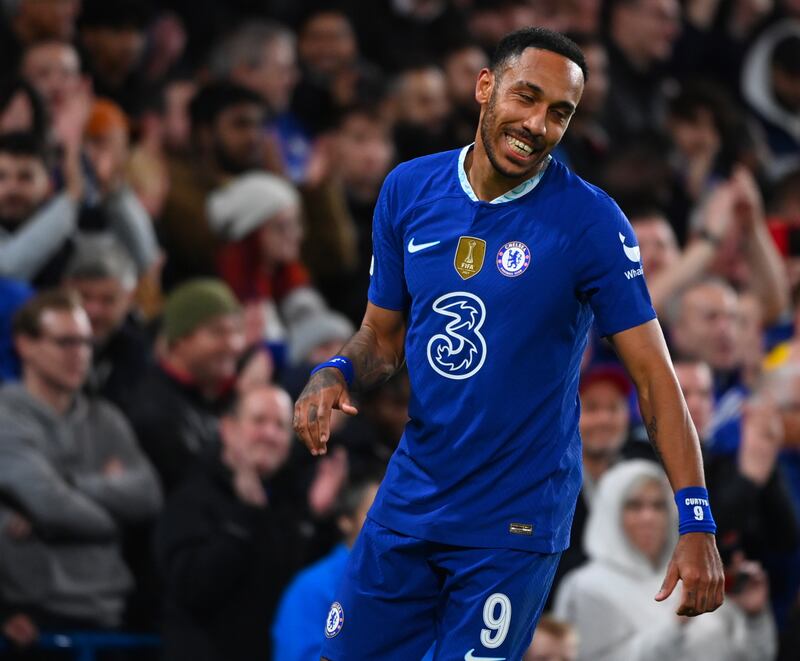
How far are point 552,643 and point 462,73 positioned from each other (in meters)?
5.22

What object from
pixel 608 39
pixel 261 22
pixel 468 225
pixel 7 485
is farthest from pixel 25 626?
pixel 608 39

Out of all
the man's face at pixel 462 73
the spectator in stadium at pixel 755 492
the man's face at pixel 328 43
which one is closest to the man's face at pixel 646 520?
the spectator in stadium at pixel 755 492

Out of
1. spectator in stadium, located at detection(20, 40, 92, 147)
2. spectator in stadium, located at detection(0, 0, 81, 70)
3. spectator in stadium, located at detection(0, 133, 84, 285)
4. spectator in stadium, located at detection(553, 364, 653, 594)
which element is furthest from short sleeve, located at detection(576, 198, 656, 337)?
spectator in stadium, located at detection(0, 0, 81, 70)

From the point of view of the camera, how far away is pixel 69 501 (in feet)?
21.5

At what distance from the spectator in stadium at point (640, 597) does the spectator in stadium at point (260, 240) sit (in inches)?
85.9

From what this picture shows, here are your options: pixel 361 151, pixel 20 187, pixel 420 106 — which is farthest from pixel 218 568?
pixel 420 106

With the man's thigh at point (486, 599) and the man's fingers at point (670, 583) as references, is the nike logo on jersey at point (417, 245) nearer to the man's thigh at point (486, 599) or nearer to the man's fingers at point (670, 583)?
the man's thigh at point (486, 599)

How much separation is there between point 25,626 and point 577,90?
332 cm

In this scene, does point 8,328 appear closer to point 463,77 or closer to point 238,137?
point 238,137

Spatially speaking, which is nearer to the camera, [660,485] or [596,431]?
[660,485]

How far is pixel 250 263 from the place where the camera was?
8.57m

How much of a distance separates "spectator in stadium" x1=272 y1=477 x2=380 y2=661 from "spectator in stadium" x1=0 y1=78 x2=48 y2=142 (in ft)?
8.96

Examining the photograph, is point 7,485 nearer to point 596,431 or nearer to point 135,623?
point 135,623

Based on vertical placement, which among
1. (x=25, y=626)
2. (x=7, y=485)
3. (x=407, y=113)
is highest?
(x=407, y=113)
